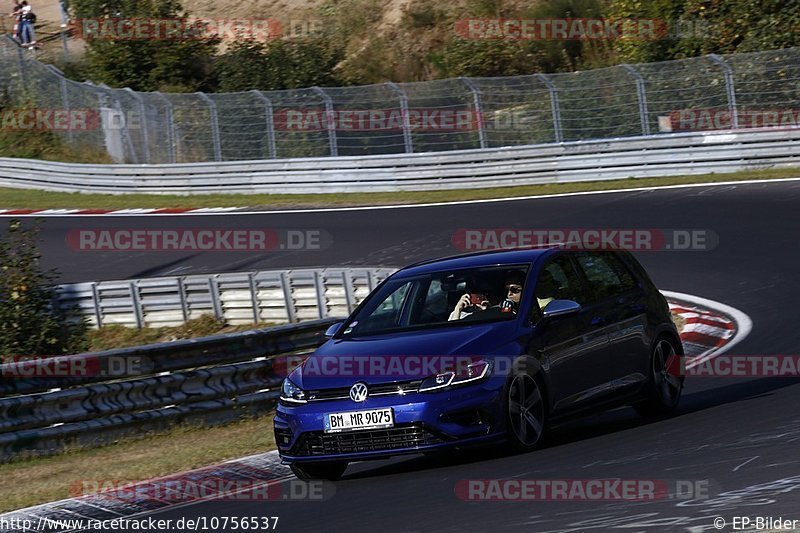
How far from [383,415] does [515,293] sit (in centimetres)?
153

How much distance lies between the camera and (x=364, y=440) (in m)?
8.51

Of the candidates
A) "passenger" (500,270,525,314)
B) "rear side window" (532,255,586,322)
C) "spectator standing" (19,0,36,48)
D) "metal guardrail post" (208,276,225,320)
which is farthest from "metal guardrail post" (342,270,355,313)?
"spectator standing" (19,0,36,48)

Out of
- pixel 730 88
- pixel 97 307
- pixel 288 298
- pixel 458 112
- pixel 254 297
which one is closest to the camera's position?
pixel 288 298

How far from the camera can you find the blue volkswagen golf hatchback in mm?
8445

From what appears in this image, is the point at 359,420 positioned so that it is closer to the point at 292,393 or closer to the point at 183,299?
the point at 292,393

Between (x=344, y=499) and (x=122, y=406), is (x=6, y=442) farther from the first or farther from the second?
(x=344, y=499)

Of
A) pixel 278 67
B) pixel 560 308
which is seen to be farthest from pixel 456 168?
pixel 560 308

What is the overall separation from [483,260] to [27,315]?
10566mm

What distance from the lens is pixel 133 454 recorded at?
1127 centimetres

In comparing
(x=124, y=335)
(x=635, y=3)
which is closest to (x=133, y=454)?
(x=124, y=335)

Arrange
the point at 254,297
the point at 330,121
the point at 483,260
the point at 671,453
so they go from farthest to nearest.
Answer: the point at 330,121, the point at 254,297, the point at 483,260, the point at 671,453

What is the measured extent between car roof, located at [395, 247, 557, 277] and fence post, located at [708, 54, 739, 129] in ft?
62.8

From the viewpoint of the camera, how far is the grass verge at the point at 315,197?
26641mm

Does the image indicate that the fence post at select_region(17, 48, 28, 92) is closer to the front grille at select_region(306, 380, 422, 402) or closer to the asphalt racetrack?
the asphalt racetrack
